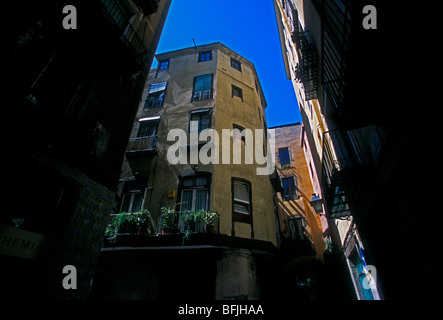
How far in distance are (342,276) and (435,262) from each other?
35.4 feet

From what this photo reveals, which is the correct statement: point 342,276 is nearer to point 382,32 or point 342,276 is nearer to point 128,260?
point 128,260

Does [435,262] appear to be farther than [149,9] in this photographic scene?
No

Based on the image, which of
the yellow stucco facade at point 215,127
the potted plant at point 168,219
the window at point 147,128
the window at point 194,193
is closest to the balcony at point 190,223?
the potted plant at point 168,219

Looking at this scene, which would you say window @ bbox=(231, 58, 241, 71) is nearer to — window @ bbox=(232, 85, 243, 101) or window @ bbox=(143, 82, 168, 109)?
window @ bbox=(232, 85, 243, 101)

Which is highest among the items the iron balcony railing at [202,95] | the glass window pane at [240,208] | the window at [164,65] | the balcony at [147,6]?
the window at [164,65]

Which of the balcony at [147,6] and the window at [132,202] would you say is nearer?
the balcony at [147,6]

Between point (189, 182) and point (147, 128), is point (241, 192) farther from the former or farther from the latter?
point (147, 128)

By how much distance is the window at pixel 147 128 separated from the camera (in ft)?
47.1

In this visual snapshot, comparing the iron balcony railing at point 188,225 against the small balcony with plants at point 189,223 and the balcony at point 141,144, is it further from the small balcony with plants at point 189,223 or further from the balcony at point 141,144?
the balcony at point 141,144

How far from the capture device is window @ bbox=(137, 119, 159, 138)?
47.1ft

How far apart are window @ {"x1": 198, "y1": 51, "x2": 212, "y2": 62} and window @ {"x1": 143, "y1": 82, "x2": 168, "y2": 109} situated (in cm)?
386

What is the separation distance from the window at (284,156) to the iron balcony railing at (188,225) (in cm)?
1451

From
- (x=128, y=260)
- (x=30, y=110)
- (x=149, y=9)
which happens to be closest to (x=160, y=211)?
(x=128, y=260)
